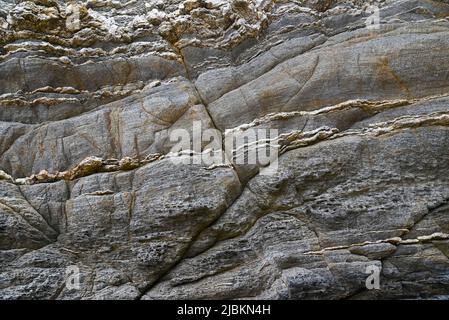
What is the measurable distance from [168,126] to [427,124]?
5.72 m

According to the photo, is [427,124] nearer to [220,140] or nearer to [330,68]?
[330,68]

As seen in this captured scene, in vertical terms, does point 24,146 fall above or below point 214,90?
below

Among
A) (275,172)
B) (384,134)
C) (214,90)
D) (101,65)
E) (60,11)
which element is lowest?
(275,172)

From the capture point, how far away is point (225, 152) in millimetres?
9078

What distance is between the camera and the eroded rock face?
7891 millimetres

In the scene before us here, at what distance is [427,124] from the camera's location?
8344mm

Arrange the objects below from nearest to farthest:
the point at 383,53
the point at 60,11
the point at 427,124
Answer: the point at 427,124 < the point at 383,53 < the point at 60,11

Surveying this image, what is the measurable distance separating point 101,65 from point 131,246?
16.5ft

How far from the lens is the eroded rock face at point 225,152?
7891 mm

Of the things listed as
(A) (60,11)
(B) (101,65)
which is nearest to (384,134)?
(B) (101,65)

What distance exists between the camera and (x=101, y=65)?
10.6m

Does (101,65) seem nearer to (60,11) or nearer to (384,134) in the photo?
(60,11)

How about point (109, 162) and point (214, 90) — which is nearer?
point (109, 162)

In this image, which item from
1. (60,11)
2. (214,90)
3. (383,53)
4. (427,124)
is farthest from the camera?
(60,11)
